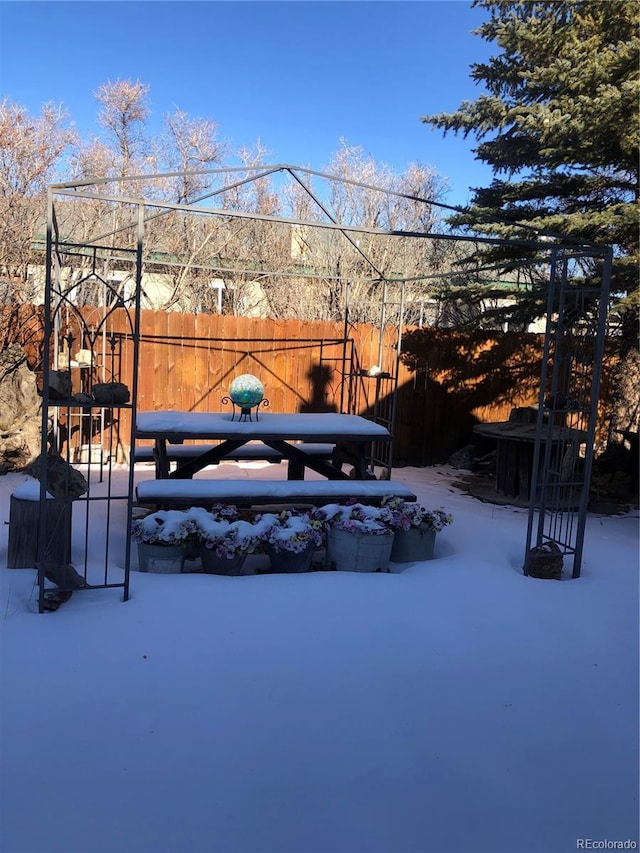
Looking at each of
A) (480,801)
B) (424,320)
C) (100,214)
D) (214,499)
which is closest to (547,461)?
(214,499)

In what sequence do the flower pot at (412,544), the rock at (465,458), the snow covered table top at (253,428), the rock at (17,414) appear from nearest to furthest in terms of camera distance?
the flower pot at (412,544) < the snow covered table top at (253,428) < the rock at (17,414) < the rock at (465,458)

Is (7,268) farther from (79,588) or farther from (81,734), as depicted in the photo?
(81,734)

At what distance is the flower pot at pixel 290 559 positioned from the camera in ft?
13.2

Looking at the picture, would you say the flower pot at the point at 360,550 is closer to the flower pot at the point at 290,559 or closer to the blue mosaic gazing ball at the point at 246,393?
the flower pot at the point at 290,559

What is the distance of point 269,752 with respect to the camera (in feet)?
7.32

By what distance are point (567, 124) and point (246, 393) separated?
4076mm

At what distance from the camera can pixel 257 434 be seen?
5.17 m

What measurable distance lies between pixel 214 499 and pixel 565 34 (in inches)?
241

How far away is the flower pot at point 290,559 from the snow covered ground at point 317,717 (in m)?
0.22

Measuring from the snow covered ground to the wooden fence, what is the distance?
449 cm

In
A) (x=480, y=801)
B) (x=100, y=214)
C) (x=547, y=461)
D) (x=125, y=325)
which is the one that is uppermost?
(x=100, y=214)

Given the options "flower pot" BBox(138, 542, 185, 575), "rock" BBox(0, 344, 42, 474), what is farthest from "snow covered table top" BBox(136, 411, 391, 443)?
"rock" BBox(0, 344, 42, 474)

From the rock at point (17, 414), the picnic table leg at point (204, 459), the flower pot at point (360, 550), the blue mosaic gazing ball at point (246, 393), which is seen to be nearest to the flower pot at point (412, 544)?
the flower pot at point (360, 550)

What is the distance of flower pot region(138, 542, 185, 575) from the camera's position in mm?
3938
